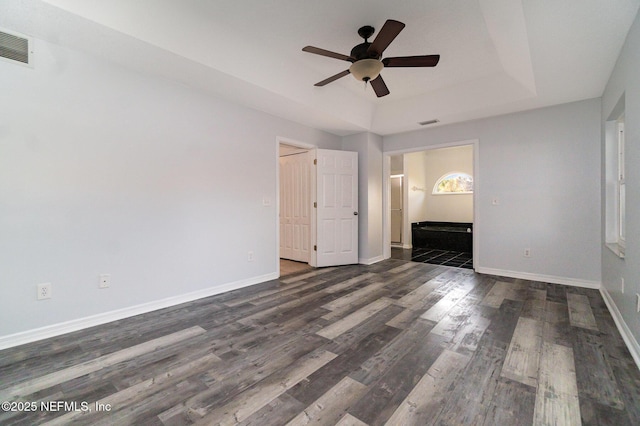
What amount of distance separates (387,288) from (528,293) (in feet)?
5.56

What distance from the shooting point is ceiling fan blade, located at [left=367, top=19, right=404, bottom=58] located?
2.04 metres

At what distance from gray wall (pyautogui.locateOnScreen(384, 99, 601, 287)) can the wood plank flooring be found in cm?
88

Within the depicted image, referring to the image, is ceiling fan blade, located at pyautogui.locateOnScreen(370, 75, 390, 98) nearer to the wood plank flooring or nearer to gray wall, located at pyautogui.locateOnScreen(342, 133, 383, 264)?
gray wall, located at pyautogui.locateOnScreen(342, 133, 383, 264)

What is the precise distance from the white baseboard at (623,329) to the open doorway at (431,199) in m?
3.53

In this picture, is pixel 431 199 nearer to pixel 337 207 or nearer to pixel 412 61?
pixel 337 207

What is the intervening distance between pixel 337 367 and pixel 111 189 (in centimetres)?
261

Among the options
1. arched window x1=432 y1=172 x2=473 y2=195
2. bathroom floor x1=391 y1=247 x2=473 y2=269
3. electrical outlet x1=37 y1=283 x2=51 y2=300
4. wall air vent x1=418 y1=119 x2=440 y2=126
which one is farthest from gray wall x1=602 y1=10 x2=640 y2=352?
arched window x1=432 y1=172 x2=473 y2=195

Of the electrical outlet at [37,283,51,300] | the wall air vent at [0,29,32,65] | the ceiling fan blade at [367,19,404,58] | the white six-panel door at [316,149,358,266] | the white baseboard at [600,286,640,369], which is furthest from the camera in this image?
the white six-panel door at [316,149,358,266]

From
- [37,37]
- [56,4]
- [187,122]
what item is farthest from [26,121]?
[187,122]

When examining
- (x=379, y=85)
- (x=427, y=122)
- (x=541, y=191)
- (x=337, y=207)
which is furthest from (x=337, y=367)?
(x=427, y=122)

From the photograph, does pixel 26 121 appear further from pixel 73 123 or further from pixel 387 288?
pixel 387 288

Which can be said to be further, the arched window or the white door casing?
the arched window

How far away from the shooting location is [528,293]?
3396 millimetres

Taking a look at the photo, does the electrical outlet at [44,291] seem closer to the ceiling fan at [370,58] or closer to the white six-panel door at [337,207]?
the ceiling fan at [370,58]
